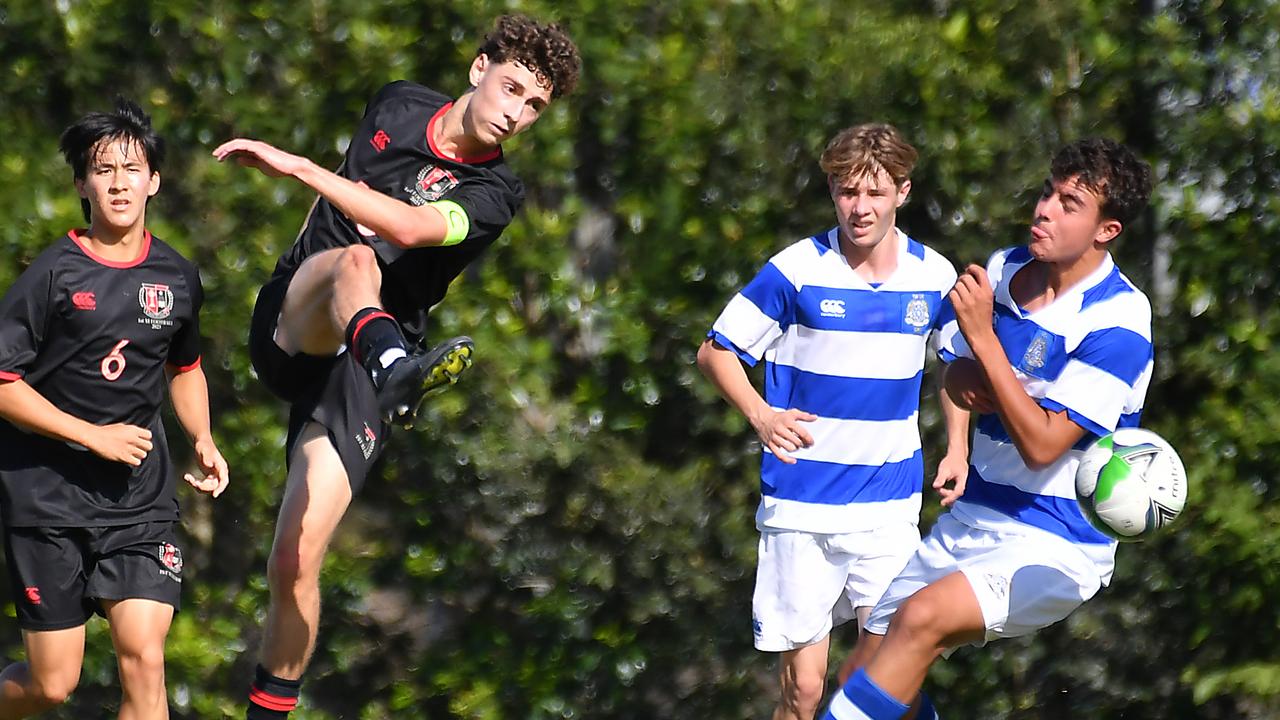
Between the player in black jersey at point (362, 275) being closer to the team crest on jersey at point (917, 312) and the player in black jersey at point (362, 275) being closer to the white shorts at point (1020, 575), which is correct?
the team crest on jersey at point (917, 312)

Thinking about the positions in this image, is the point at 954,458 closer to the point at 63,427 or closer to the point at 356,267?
the point at 356,267

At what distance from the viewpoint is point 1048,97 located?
244 inches

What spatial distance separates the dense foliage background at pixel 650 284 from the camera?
6090 millimetres

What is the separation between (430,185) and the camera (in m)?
5.20

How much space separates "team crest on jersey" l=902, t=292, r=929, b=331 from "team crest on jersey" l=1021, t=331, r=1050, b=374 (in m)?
0.53

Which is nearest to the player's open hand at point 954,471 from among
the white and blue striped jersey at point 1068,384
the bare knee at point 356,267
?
the white and blue striped jersey at point 1068,384

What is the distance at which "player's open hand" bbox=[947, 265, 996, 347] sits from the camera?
15.3 feet

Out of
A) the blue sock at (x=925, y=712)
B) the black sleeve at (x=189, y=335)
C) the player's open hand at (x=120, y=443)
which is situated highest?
the black sleeve at (x=189, y=335)

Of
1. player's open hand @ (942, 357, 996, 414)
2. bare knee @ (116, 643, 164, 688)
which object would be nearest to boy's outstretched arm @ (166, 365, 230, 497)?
bare knee @ (116, 643, 164, 688)

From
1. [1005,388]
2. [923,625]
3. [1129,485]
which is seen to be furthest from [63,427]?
[1129,485]

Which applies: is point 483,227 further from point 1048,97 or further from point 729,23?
point 1048,97

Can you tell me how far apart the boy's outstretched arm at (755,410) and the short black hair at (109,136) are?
1.74 metres

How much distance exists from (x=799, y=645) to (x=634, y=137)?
2030mm

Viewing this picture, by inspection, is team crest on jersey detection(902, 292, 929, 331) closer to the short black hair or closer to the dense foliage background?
the dense foliage background
